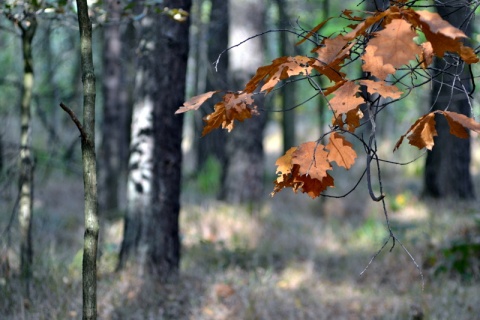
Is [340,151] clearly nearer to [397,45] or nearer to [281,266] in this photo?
[397,45]

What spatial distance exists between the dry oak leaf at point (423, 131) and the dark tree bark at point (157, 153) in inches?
142

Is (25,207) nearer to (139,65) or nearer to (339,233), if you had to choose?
(139,65)

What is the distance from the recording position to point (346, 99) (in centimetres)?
222

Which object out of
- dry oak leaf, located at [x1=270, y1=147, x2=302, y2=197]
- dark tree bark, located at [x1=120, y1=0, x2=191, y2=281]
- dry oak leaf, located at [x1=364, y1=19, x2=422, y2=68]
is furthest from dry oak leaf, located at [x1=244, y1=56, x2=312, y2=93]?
dark tree bark, located at [x1=120, y1=0, x2=191, y2=281]

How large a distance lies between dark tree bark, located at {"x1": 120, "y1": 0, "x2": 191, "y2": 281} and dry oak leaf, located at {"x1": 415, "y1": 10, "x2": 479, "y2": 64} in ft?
12.8

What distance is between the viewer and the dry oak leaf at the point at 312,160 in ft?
7.77

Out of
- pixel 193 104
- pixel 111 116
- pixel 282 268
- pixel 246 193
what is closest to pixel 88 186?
pixel 193 104

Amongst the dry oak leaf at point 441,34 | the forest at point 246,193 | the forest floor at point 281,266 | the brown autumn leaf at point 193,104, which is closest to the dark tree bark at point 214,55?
the forest at point 246,193

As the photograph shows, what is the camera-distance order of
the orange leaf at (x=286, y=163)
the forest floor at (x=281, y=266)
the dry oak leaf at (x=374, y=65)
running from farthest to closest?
the forest floor at (x=281, y=266) → the orange leaf at (x=286, y=163) → the dry oak leaf at (x=374, y=65)

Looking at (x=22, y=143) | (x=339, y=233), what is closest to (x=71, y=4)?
(x=22, y=143)

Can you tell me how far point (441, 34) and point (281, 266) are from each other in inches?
222

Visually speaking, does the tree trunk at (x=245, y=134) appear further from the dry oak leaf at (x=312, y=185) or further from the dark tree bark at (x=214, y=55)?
the dry oak leaf at (x=312, y=185)

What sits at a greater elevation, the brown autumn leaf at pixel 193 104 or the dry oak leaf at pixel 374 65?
the dry oak leaf at pixel 374 65

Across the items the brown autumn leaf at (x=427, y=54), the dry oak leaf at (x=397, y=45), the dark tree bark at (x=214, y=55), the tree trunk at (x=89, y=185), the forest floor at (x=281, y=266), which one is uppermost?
the dark tree bark at (x=214, y=55)
